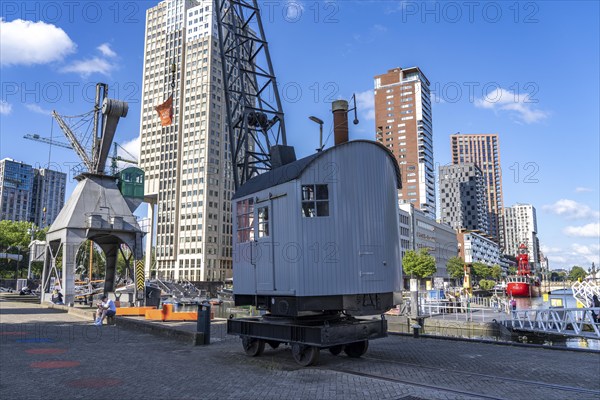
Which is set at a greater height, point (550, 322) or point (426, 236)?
point (426, 236)

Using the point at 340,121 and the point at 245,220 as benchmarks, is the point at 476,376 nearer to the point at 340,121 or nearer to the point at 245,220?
the point at 245,220

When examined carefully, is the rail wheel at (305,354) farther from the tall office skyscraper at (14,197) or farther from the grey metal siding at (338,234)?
the tall office skyscraper at (14,197)

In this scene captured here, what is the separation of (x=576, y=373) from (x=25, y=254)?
335 ft

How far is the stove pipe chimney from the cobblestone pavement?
7.55 meters

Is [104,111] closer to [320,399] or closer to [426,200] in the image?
[320,399]

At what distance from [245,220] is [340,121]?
16.4ft

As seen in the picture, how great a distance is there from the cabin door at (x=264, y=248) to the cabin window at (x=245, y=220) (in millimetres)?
472

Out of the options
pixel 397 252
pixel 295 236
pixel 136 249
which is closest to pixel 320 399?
pixel 295 236

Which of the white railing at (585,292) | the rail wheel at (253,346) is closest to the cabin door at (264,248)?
the rail wheel at (253,346)

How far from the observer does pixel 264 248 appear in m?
14.3

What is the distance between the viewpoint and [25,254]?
300 ft

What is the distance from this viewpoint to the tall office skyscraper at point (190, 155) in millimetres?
127000

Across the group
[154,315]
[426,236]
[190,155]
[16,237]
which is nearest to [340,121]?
[154,315]

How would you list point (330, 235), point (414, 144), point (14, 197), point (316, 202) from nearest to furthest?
point (330, 235)
point (316, 202)
point (14, 197)
point (414, 144)
